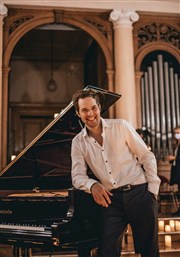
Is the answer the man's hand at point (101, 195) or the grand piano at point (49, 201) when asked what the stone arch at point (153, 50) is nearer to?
the grand piano at point (49, 201)

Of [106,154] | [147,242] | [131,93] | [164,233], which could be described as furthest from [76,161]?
[131,93]

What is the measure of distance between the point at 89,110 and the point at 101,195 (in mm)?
491

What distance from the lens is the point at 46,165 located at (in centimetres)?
375

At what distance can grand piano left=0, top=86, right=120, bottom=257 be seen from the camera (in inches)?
103

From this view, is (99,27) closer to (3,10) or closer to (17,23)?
(17,23)

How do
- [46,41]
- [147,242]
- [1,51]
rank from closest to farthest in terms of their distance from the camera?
[147,242] → [1,51] → [46,41]

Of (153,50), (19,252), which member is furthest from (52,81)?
(19,252)

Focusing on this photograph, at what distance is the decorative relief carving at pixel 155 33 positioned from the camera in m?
6.56

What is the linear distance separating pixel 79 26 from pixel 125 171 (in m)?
4.40

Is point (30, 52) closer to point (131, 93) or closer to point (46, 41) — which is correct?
point (46, 41)

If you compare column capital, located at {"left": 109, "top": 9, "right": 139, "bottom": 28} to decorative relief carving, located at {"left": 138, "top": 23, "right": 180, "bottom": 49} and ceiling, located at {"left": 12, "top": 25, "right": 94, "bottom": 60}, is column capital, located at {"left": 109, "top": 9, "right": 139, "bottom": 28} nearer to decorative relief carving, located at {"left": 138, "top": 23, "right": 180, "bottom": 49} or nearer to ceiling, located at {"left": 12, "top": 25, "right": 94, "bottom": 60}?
decorative relief carving, located at {"left": 138, "top": 23, "right": 180, "bottom": 49}

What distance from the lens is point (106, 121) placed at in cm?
244

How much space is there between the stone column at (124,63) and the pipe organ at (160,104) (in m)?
0.42

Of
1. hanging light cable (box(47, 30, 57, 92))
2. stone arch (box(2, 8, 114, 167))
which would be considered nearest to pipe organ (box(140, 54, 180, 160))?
stone arch (box(2, 8, 114, 167))
